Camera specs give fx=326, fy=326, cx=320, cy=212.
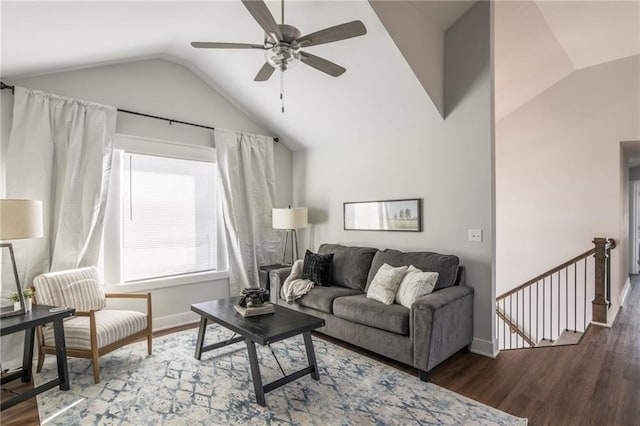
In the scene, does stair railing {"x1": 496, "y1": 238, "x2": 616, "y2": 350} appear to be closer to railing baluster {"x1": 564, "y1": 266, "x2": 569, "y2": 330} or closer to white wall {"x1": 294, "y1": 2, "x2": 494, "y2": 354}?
railing baluster {"x1": 564, "y1": 266, "x2": 569, "y2": 330}

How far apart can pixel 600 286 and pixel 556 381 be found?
2.29 m

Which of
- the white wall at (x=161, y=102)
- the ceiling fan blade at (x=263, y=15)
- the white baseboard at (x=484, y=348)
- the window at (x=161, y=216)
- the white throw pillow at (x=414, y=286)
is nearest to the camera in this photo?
the ceiling fan blade at (x=263, y=15)

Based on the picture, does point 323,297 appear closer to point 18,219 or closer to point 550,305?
point 18,219

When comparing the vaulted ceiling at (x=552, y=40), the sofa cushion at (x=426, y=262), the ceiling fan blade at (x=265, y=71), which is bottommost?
the sofa cushion at (x=426, y=262)

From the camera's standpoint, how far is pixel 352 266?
397cm

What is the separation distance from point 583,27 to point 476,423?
4754 mm

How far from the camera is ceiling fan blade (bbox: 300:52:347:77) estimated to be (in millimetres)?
2446

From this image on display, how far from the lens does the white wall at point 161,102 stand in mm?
3437

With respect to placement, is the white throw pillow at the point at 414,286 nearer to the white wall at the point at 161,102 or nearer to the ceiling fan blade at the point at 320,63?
the ceiling fan blade at the point at 320,63

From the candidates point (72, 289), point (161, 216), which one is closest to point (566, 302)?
point (161, 216)

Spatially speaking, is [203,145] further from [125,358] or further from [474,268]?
[474,268]

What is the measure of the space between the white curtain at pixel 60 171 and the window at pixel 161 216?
0.71 ft

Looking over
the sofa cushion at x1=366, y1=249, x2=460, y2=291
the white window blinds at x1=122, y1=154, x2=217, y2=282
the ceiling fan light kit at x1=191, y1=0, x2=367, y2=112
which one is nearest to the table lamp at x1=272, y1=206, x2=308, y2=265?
the white window blinds at x1=122, y1=154, x2=217, y2=282

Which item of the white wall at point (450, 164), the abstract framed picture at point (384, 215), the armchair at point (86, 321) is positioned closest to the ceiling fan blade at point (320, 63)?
the white wall at point (450, 164)
